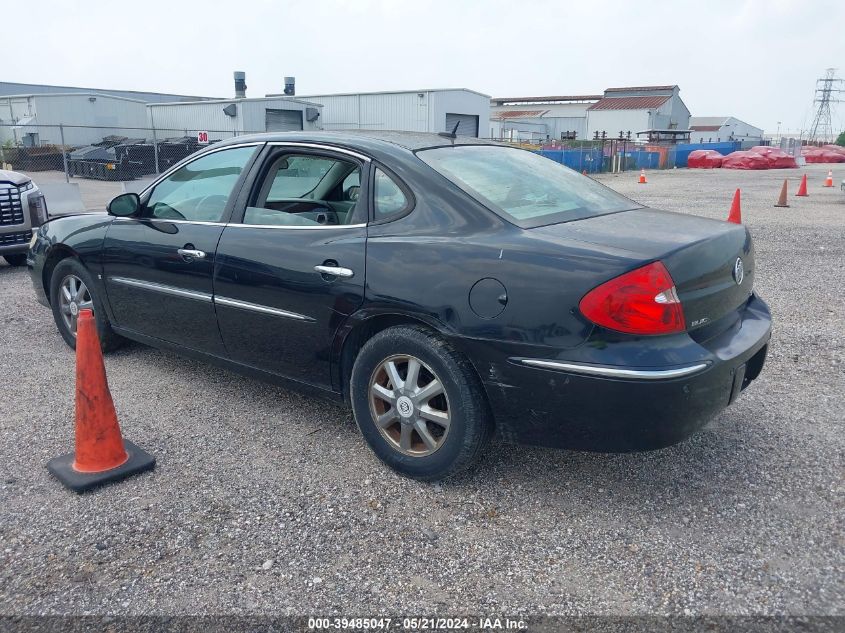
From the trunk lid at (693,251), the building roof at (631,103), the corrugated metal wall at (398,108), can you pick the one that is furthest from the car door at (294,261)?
the building roof at (631,103)

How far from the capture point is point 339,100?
36.1 m

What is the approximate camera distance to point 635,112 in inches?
2416

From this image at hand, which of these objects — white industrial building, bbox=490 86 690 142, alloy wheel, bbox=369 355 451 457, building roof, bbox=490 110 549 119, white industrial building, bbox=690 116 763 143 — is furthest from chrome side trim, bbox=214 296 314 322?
white industrial building, bbox=690 116 763 143

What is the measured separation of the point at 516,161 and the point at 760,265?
5921 mm

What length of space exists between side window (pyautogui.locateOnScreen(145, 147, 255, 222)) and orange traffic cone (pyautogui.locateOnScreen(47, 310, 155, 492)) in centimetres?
104

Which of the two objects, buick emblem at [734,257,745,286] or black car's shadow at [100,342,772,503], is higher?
buick emblem at [734,257,745,286]

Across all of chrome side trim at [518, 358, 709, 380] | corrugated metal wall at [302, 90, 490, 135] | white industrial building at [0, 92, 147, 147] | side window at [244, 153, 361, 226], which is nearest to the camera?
chrome side trim at [518, 358, 709, 380]

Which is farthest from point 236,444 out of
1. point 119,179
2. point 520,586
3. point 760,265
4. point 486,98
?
point 486,98

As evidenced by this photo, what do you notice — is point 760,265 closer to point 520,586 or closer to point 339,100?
point 520,586

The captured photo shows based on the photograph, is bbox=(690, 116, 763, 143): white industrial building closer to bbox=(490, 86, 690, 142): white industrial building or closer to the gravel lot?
bbox=(490, 86, 690, 142): white industrial building

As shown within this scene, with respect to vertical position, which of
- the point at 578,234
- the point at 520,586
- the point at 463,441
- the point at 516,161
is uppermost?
the point at 516,161

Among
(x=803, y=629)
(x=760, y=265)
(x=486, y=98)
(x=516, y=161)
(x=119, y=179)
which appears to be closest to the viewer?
(x=803, y=629)

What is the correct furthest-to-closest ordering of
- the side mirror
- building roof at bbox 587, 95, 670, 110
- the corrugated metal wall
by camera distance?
building roof at bbox 587, 95, 670, 110
the corrugated metal wall
the side mirror

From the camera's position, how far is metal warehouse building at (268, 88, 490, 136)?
3350 cm
